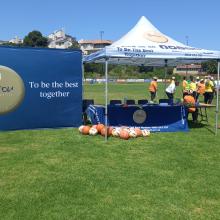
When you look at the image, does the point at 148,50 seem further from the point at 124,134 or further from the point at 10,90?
the point at 10,90

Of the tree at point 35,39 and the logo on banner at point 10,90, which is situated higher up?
the tree at point 35,39

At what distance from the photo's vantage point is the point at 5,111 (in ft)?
43.6

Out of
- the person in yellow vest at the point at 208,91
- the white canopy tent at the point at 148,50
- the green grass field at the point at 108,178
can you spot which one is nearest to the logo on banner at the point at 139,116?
the green grass field at the point at 108,178

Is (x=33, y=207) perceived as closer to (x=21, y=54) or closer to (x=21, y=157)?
(x=21, y=157)

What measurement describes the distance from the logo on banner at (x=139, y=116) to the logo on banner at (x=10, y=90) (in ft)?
11.9

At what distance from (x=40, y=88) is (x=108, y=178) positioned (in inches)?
249

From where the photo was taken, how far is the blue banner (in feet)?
43.3

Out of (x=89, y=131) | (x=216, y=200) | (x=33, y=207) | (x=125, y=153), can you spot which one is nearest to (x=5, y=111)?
A: (x=89, y=131)

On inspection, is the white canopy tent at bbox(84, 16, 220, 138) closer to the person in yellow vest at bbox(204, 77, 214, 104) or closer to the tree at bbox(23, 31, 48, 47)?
the person in yellow vest at bbox(204, 77, 214, 104)

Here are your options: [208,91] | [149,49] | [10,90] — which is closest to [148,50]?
[149,49]

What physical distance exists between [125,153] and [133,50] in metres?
3.18

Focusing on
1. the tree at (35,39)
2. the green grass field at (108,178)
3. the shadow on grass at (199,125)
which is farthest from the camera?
the tree at (35,39)

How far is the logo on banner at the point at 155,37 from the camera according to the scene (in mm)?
13523

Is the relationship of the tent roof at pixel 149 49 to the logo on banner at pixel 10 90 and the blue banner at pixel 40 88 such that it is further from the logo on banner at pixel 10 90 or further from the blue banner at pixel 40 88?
the logo on banner at pixel 10 90
